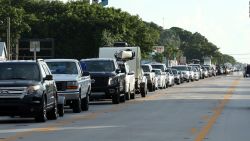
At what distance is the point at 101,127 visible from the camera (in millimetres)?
Result: 20188

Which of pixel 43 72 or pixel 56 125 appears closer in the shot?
pixel 56 125

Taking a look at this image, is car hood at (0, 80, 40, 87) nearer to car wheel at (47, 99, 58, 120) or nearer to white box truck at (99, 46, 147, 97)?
car wheel at (47, 99, 58, 120)

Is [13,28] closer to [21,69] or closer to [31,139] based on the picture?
[21,69]

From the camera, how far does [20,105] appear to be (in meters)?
21.4

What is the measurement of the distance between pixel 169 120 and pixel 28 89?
13.8 ft

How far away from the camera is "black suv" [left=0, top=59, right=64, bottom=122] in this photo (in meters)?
21.5

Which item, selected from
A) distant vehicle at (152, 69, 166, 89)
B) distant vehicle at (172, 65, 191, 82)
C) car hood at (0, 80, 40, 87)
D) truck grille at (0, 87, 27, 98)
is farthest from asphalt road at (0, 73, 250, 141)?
distant vehicle at (172, 65, 191, 82)

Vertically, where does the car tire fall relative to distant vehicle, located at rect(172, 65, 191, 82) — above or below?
below

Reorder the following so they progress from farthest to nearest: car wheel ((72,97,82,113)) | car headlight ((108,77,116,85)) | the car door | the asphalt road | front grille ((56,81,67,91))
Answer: car headlight ((108,77,116,85)) < car wheel ((72,97,82,113)) < front grille ((56,81,67,91)) < the car door < the asphalt road

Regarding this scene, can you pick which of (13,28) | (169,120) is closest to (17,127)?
(169,120)

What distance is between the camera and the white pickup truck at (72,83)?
26.5 metres

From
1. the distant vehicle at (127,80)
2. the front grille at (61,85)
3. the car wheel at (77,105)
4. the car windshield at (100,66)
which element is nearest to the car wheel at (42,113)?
the front grille at (61,85)

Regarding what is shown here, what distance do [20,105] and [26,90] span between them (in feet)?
1.45

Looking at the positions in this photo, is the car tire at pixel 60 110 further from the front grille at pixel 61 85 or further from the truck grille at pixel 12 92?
the truck grille at pixel 12 92
